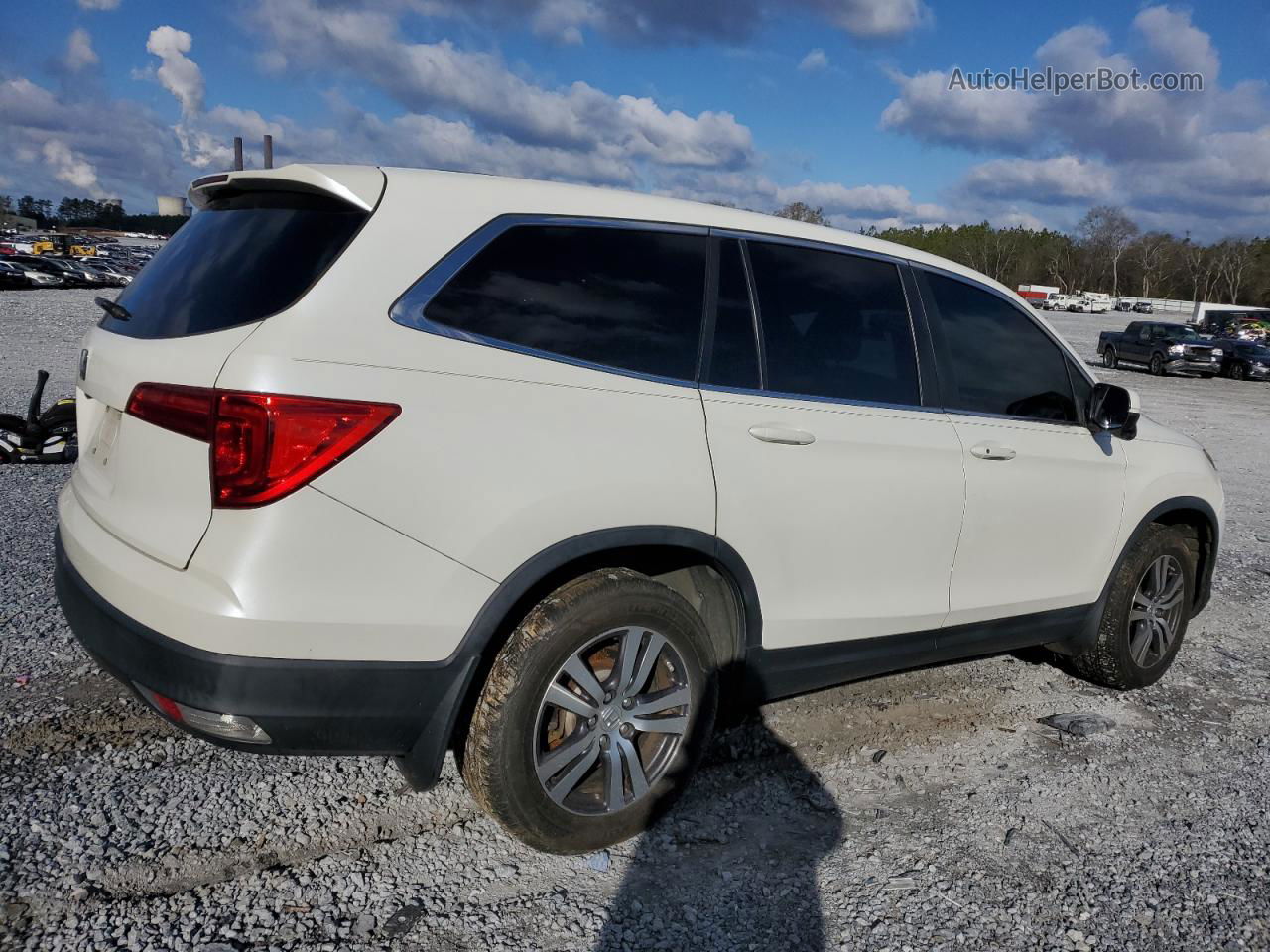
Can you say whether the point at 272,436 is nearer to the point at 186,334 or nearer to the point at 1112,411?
the point at 186,334

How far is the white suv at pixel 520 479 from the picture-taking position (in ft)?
7.38

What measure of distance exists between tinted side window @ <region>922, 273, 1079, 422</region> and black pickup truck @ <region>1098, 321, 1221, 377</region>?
94.8ft

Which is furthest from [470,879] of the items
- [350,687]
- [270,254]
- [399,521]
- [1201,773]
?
[1201,773]

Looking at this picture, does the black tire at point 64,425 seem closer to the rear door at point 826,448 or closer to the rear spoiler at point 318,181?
the rear spoiler at point 318,181

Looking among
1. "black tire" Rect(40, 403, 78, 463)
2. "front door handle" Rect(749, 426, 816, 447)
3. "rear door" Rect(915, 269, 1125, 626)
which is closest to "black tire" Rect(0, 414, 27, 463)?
"black tire" Rect(40, 403, 78, 463)

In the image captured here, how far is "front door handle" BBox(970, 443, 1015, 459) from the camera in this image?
3539mm

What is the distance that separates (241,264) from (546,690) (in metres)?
1.38

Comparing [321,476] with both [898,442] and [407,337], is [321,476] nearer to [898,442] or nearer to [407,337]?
[407,337]

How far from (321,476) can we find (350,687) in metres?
0.52

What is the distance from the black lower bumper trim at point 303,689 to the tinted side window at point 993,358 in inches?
86.8

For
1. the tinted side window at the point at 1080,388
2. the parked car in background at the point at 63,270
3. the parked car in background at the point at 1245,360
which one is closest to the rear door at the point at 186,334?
the tinted side window at the point at 1080,388

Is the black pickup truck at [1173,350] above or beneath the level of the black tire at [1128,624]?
above

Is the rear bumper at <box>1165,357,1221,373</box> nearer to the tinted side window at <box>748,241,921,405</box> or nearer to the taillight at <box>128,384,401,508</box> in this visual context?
the tinted side window at <box>748,241,921,405</box>

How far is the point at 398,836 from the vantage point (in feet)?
9.49
